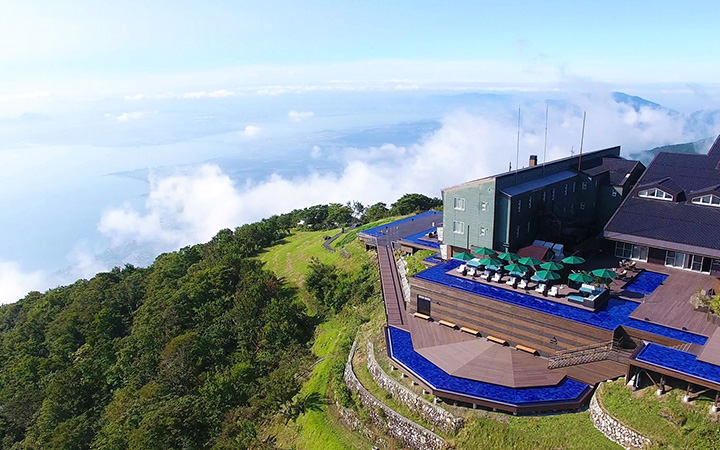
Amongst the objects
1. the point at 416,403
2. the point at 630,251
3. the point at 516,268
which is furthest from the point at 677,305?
the point at 416,403

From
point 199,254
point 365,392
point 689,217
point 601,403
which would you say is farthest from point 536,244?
point 199,254

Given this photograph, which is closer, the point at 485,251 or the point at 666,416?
the point at 666,416

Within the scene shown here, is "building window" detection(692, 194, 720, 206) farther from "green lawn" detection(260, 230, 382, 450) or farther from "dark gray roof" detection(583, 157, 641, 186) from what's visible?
"green lawn" detection(260, 230, 382, 450)

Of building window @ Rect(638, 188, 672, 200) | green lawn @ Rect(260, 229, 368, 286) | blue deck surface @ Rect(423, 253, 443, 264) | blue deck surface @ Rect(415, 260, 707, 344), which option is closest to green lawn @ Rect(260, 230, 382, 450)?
green lawn @ Rect(260, 229, 368, 286)

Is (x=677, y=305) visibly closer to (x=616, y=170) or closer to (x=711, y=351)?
(x=711, y=351)

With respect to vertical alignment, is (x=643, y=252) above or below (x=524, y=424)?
Answer: above

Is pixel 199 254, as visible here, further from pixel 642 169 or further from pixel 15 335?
pixel 642 169
